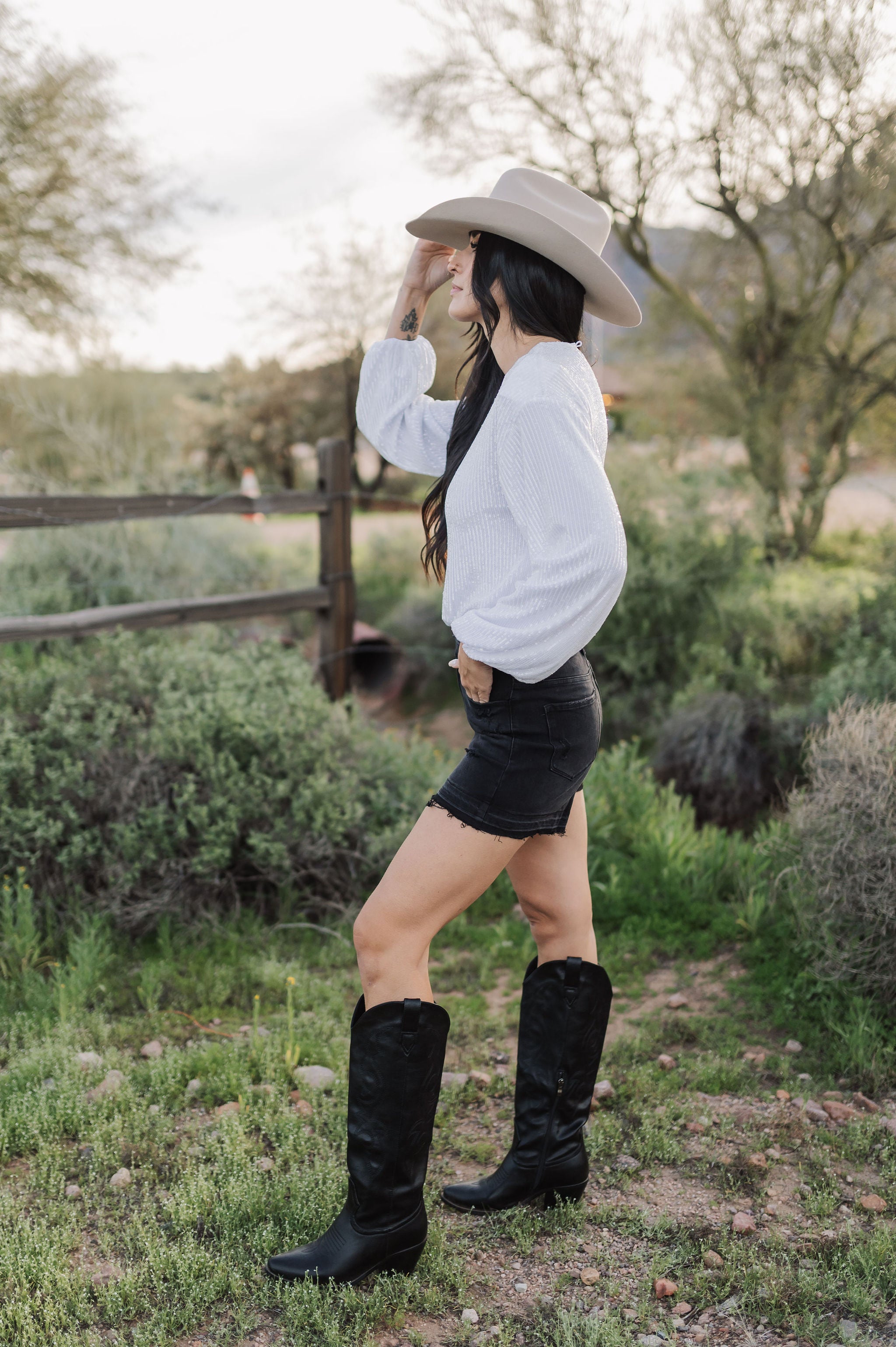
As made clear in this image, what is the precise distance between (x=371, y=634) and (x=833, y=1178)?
19.6ft

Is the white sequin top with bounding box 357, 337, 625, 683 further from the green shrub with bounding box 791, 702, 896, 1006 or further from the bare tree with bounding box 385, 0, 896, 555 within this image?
the bare tree with bounding box 385, 0, 896, 555

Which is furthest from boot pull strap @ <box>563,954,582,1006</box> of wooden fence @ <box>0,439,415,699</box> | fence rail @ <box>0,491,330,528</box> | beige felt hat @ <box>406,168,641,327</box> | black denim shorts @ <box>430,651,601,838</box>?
fence rail @ <box>0,491,330,528</box>

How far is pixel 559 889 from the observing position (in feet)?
6.73

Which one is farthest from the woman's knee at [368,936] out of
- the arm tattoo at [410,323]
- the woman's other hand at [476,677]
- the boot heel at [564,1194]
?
the arm tattoo at [410,323]

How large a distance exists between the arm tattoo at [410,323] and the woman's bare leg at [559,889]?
1.05 metres

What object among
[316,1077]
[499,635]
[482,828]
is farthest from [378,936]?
[316,1077]

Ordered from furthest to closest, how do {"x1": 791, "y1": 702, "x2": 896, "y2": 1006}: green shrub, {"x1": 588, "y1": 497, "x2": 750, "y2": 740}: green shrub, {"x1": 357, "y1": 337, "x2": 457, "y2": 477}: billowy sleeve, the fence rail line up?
1. {"x1": 588, "y1": 497, "x2": 750, "y2": 740}: green shrub
2. the fence rail
3. {"x1": 791, "y1": 702, "x2": 896, "y2": 1006}: green shrub
4. {"x1": 357, "y1": 337, "x2": 457, "y2": 477}: billowy sleeve

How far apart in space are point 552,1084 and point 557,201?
1.74 meters

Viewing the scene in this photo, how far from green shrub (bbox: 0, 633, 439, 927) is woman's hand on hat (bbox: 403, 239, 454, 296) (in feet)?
6.30

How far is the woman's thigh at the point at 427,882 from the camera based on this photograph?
178 centimetres

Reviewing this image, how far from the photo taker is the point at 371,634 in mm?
7855

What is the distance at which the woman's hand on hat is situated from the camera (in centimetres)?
207

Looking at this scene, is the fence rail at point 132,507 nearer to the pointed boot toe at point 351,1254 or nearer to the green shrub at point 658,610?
the green shrub at point 658,610

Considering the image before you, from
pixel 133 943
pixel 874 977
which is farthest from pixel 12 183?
pixel 874 977
